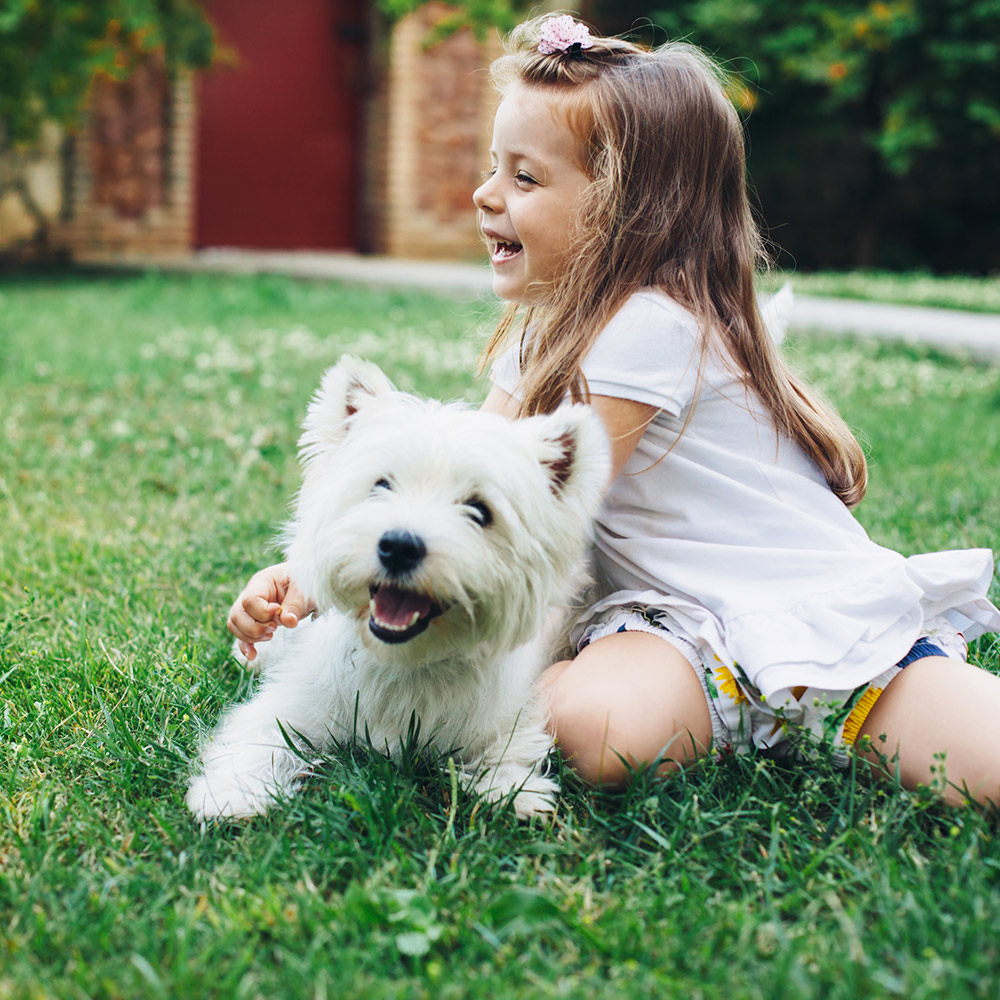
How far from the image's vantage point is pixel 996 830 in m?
1.97

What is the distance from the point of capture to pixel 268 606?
223cm

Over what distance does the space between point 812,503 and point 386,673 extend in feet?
3.45

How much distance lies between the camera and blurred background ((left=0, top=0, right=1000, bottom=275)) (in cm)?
1167

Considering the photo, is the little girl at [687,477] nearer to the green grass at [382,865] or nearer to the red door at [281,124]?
the green grass at [382,865]

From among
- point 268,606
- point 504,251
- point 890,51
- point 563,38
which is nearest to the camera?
point 268,606

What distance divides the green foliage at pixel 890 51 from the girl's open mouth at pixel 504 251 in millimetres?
13985

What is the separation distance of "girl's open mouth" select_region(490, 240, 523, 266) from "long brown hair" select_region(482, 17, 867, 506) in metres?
0.18

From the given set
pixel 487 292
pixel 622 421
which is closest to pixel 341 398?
pixel 622 421

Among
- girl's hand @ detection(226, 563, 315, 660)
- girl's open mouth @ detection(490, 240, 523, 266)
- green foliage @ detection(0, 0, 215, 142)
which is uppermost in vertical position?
green foliage @ detection(0, 0, 215, 142)

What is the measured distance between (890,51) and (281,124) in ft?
29.4

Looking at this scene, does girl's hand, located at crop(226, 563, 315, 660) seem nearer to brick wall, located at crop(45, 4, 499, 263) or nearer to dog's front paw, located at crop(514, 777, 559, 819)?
dog's front paw, located at crop(514, 777, 559, 819)

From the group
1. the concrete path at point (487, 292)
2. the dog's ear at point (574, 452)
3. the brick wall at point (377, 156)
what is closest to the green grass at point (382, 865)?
the dog's ear at point (574, 452)

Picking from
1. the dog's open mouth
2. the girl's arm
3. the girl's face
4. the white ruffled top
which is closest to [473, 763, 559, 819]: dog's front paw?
the dog's open mouth

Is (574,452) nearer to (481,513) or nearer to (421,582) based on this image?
(481,513)
